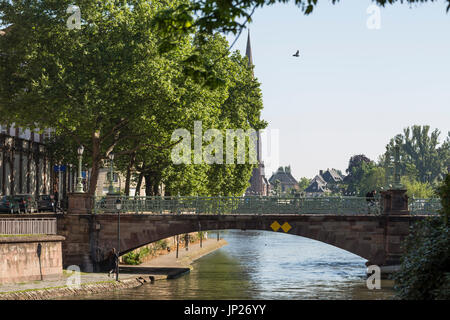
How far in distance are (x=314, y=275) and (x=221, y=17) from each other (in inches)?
1530

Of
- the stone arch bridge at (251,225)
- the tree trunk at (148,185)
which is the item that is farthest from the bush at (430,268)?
the tree trunk at (148,185)

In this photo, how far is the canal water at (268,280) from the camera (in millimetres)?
38875

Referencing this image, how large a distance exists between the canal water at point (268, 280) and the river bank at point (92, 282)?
734mm

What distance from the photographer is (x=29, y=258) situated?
38.7 metres

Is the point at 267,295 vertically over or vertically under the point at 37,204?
under

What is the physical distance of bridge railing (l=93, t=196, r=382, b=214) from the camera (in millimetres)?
45531

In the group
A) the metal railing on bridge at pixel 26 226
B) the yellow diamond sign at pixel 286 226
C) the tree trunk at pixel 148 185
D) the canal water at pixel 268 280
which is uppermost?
the tree trunk at pixel 148 185

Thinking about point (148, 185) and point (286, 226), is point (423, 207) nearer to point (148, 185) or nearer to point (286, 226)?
point (286, 226)

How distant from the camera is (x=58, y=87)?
46.6m

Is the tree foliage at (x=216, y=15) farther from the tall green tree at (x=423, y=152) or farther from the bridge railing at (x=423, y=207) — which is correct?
the tall green tree at (x=423, y=152)

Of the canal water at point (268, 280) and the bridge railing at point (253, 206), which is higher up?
the bridge railing at point (253, 206)
